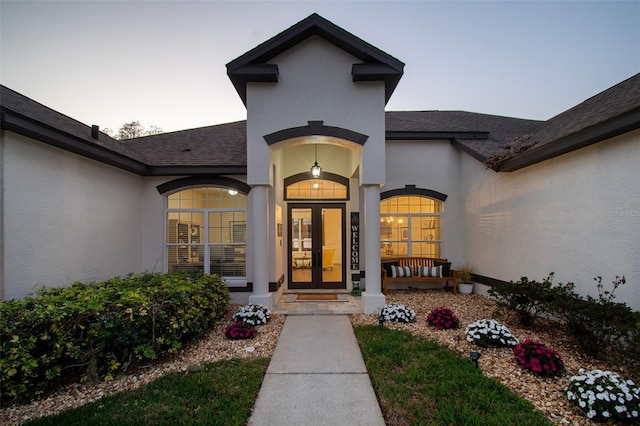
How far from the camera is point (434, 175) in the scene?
9.77m

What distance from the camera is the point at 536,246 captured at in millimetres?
6734

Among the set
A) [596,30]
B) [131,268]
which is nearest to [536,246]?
[596,30]

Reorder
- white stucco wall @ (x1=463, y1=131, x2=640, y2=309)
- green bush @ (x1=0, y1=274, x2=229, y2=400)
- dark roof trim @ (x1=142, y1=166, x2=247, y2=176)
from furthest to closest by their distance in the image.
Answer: dark roof trim @ (x1=142, y1=166, x2=247, y2=176)
white stucco wall @ (x1=463, y1=131, x2=640, y2=309)
green bush @ (x1=0, y1=274, x2=229, y2=400)

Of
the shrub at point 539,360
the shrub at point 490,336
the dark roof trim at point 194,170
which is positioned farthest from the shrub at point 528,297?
the dark roof trim at point 194,170

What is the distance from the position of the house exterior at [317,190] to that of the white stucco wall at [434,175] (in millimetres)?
45

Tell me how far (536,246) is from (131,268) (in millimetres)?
9796

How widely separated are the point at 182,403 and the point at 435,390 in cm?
291

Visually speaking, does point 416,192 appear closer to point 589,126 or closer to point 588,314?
point 589,126

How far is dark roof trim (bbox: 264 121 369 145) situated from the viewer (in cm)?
707

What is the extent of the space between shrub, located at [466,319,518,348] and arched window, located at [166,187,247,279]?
5.78 metres

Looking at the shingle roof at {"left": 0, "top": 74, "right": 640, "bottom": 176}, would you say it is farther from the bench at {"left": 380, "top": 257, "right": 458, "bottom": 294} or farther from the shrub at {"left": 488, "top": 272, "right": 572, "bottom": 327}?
the bench at {"left": 380, "top": 257, "right": 458, "bottom": 294}

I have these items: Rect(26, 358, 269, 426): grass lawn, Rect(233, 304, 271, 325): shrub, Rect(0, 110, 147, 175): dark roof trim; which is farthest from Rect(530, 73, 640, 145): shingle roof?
Rect(0, 110, 147, 175): dark roof trim

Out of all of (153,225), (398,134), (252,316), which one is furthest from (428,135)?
(153,225)

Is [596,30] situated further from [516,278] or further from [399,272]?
[399,272]
